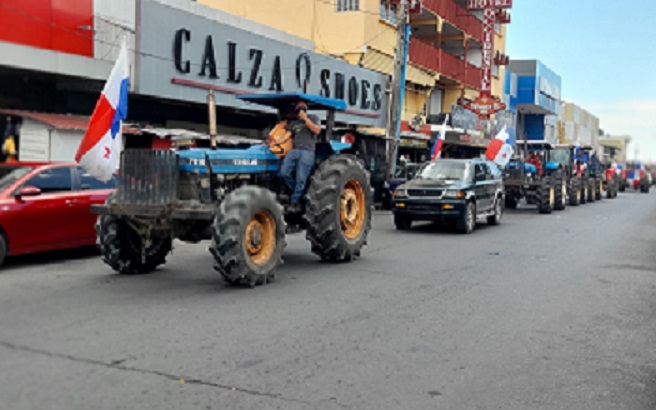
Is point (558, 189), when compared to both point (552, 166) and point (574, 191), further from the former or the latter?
point (574, 191)

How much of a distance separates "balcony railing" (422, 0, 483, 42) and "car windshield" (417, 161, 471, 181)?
19349mm

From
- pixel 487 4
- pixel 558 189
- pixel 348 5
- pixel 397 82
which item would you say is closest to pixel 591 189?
pixel 558 189

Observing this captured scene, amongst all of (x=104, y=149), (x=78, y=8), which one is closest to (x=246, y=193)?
(x=104, y=149)

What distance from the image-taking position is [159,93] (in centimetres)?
1933

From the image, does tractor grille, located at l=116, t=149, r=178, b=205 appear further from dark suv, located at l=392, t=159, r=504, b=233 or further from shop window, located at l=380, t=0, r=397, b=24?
shop window, located at l=380, t=0, r=397, b=24

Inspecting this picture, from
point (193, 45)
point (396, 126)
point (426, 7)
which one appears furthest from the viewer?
point (426, 7)

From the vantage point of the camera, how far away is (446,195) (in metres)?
16.2

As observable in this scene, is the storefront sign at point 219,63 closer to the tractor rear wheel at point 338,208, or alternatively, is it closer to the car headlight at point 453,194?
the car headlight at point 453,194

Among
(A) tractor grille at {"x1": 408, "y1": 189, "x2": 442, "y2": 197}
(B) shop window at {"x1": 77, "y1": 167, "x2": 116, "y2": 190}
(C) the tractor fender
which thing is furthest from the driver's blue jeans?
(C) the tractor fender

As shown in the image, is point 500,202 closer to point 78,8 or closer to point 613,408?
point 78,8

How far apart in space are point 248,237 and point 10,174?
4.65 metres

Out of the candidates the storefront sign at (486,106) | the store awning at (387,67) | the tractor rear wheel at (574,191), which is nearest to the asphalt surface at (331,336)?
the tractor rear wheel at (574,191)

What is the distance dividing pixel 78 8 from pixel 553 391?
52.7 feet

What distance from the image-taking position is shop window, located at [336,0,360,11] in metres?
30.1
